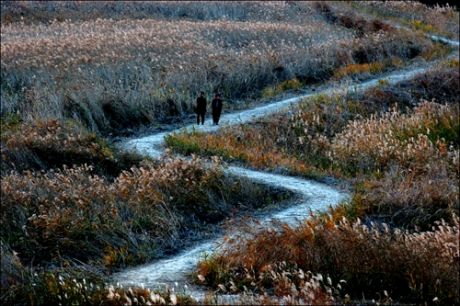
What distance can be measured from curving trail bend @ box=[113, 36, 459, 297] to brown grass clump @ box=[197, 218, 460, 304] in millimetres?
615

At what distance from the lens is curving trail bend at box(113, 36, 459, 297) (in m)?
9.64

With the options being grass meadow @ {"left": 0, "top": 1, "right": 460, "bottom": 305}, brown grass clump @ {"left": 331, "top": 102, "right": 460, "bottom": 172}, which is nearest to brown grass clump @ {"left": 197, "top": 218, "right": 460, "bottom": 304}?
grass meadow @ {"left": 0, "top": 1, "right": 460, "bottom": 305}

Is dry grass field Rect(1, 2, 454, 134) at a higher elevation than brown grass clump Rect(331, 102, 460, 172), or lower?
higher

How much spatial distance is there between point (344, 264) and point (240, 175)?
210 inches

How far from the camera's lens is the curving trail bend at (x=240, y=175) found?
964 cm

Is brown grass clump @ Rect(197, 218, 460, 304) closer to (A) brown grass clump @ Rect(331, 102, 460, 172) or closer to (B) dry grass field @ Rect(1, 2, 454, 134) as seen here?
(A) brown grass clump @ Rect(331, 102, 460, 172)

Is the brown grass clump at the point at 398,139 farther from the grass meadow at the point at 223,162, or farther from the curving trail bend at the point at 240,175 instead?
the curving trail bend at the point at 240,175

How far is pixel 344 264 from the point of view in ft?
28.9

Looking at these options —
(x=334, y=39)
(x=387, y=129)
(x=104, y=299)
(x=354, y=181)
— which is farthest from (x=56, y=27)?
(x=104, y=299)

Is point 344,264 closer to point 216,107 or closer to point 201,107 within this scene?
point 216,107

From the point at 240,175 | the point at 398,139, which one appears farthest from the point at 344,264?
the point at 398,139

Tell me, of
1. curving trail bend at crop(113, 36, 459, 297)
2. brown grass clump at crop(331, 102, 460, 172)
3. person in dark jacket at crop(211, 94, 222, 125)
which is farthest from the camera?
person in dark jacket at crop(211, 94, 222, 125)

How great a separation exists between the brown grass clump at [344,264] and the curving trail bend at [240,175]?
0.62 metres

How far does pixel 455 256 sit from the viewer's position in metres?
8.51
